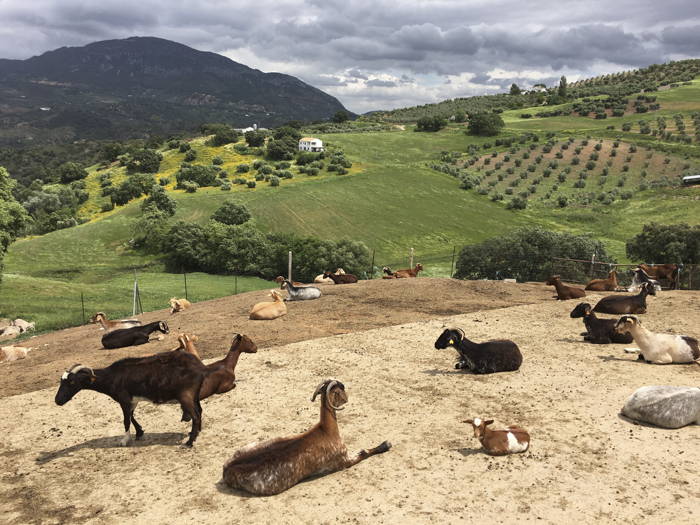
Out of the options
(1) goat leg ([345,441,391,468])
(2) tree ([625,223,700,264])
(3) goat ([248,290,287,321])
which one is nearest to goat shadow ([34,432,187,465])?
(1) goat leg ([345,441,391,468])

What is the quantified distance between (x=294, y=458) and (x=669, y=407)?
22.4 feet

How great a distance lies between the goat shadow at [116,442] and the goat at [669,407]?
8569 mm

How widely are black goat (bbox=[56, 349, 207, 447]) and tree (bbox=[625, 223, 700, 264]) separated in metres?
45.9

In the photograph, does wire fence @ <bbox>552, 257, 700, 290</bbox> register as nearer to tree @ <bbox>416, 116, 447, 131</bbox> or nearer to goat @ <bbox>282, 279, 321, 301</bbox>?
goat @ <bbox>282, 279, 321, 301</bbox>

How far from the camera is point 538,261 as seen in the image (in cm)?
3994

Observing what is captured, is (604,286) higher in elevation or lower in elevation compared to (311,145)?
lower

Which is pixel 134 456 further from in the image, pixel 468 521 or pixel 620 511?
pixel 620 511

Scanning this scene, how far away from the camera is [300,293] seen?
22547 millimetres

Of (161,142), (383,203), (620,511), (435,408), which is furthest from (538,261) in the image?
(161,142)

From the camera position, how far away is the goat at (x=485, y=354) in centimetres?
1276

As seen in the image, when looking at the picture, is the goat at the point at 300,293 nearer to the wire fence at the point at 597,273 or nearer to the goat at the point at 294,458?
the goat at the point at 294,458

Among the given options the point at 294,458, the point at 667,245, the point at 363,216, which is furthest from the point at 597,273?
the point at 363,216

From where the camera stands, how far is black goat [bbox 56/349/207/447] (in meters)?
9.53

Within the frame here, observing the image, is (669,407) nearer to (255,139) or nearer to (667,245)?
(667,245)
